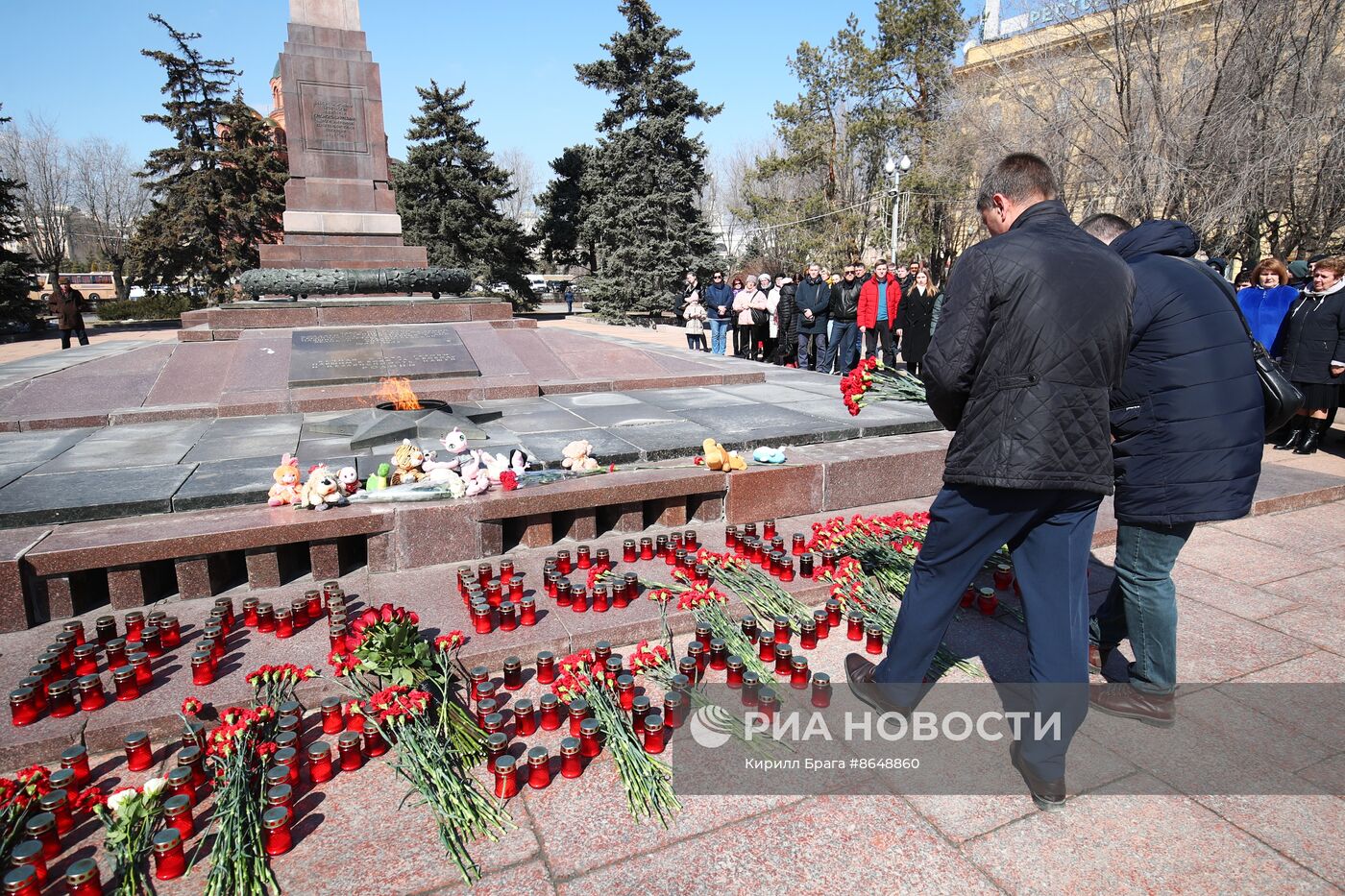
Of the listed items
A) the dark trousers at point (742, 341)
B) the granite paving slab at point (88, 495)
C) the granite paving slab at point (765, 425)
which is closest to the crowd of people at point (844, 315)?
the dark trousers at point (742, 341)

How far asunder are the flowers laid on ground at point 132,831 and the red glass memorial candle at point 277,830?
0.91 feet

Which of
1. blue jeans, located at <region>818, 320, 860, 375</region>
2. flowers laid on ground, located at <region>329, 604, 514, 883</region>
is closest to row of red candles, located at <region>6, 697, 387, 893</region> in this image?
flowers laid on ground, located at <region>329, 604, 514, 883</region>

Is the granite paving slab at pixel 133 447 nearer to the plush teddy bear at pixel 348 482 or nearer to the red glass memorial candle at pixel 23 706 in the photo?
the plush teddy bear at pixel 348 482

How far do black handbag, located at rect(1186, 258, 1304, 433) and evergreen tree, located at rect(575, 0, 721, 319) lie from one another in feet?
81.5

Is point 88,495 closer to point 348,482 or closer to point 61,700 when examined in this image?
point 348,482

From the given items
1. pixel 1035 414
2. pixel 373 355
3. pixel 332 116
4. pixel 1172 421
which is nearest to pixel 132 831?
pixel 1035 414

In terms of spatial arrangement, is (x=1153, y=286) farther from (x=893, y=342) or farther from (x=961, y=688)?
(x=893, y=342)

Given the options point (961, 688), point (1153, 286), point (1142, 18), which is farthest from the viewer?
point (1142, 18)

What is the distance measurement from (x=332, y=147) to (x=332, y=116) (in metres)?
0.43

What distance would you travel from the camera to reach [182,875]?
2.02 meters

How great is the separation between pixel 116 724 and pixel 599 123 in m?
28.0

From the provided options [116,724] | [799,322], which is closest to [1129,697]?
[116,724]

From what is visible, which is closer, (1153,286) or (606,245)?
(1153,286)

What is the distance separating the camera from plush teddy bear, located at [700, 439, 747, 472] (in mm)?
4535
